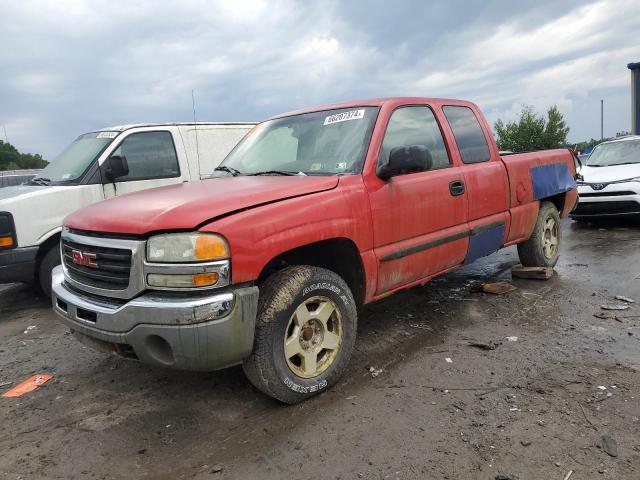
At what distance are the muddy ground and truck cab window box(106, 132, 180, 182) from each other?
7.83ft

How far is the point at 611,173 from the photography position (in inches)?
346

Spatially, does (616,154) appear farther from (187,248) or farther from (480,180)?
(187,248)

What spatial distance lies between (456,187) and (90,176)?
410 cm

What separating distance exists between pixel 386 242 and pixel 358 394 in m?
1.06

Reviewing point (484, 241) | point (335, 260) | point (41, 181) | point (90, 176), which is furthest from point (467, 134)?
point (41, 181)

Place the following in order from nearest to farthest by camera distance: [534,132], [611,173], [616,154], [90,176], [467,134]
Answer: [467,134], [90,176], [611,173], [616,154], [534,132]

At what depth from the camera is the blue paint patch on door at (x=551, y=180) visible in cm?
531

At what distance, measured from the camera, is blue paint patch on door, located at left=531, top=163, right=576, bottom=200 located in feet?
17.4

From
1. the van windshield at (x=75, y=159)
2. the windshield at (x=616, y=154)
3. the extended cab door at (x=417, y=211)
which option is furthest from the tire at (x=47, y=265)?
the windshield at (x=616, y=154)

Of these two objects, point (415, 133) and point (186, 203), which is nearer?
point (186, 203)

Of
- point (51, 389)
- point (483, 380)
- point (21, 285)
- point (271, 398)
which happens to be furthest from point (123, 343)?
point (21, 285)

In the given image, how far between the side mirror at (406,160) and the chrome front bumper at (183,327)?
1.35 metres

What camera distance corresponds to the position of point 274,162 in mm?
3912

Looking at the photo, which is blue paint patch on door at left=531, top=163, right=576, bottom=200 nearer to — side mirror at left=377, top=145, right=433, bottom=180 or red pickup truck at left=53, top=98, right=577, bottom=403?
red pickup truck at left=53, top=98, right=577, bottom=403
